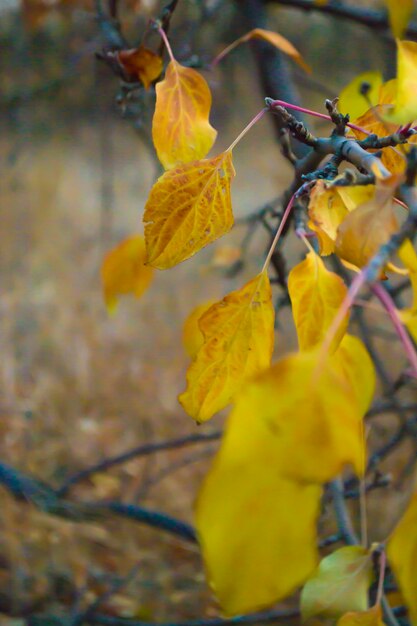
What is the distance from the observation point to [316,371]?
0.14 metres

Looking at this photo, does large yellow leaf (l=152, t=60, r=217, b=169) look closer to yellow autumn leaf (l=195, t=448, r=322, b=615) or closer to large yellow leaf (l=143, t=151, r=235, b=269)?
large yellow leaf (l=143, t=151, r=235, b=269)

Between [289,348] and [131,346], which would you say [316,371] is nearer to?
[289,348]

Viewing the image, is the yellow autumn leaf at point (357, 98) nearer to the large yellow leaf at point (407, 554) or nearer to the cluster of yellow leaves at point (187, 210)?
the cluster of yellow leaves at point (187, 210)

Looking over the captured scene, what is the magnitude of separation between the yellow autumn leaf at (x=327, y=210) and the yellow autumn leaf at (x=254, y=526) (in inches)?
3.7

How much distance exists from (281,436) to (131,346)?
1.16m

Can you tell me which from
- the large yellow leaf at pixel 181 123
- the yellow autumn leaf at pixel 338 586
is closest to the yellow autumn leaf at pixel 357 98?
the large yellow leaf at pixel 181 123

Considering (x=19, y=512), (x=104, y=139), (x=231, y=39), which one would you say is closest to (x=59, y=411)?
(x=19, y=512)

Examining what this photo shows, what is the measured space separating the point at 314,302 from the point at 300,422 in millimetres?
83

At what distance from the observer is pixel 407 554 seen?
15 cm

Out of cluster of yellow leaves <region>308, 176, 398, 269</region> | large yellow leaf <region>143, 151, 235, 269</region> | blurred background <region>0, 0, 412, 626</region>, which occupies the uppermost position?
cluster of yellow leaves <region>308, 176, 398, 269</region>

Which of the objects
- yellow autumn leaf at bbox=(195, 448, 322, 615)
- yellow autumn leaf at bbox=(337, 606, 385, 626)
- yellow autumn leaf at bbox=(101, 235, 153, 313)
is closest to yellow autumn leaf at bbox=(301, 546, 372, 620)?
yellow autumn leaf at bbox=(337, 606, 385, 626)

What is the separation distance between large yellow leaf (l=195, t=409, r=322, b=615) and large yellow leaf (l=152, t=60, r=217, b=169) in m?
0.16

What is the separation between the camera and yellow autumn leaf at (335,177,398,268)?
6.5 inches

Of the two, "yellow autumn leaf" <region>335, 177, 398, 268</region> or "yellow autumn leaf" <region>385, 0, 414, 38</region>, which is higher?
"yellow autumn leaf" <region>385, 0, 414, 38</region>
